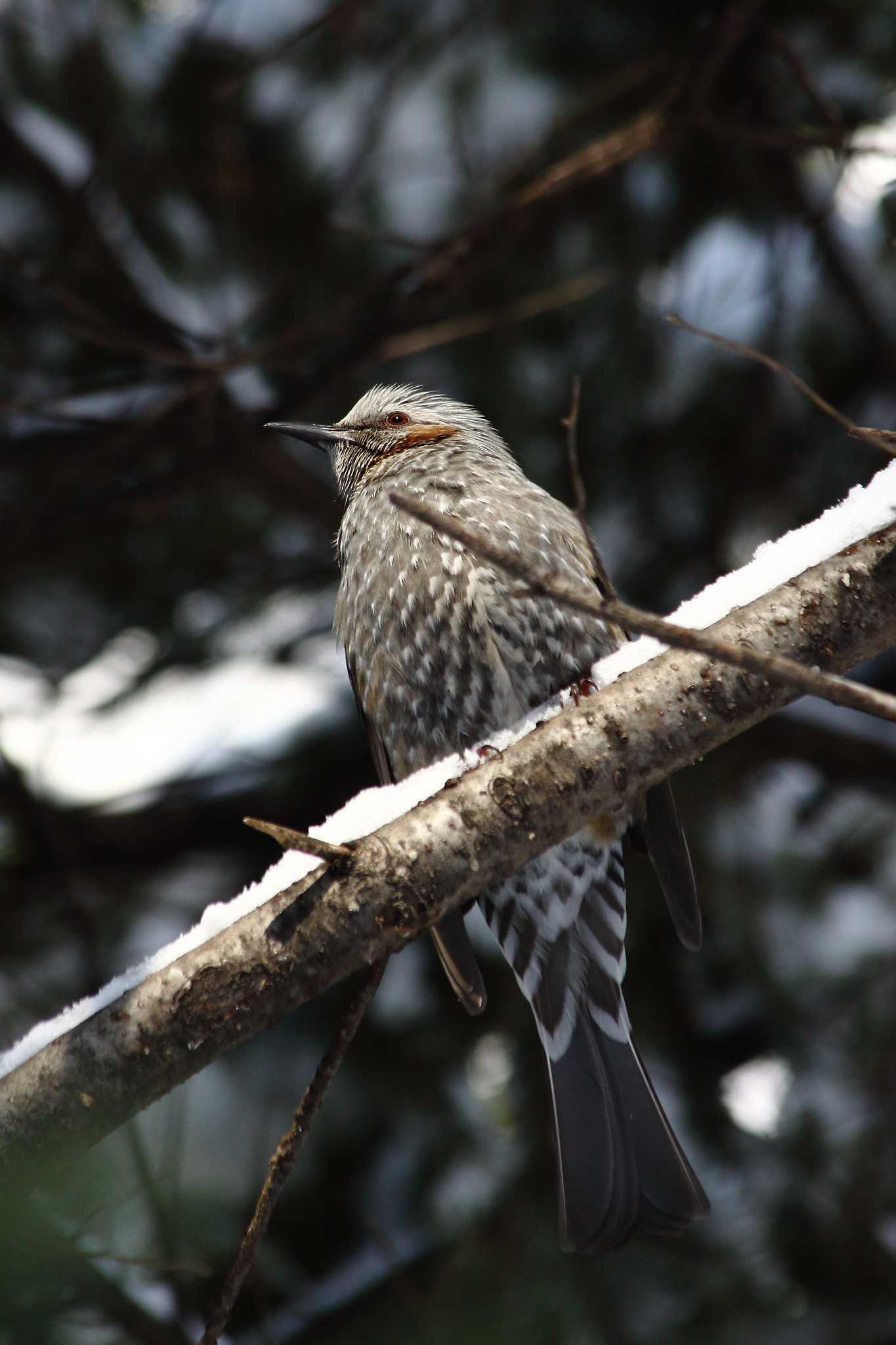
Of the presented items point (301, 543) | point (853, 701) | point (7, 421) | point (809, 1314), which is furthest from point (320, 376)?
point (809, 1314)

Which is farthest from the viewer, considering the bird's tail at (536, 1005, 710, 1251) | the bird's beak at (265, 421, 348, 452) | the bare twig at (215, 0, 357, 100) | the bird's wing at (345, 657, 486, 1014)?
the bird's beak at (265, 421, 348, 452)

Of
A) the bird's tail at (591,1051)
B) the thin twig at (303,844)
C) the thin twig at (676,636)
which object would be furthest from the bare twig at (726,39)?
the thin twig at (303,844)

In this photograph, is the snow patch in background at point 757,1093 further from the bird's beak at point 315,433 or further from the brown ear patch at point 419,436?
the bird's beak at point 315,433

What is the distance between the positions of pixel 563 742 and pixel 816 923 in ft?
6.48

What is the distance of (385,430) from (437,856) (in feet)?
6.14

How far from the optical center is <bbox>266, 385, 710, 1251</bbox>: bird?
97.9 inches

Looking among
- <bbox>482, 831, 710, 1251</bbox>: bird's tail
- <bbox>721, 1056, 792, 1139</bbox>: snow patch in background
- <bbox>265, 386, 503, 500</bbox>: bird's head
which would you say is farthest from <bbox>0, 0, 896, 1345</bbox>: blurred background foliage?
<bbox>482, 831, 710, 1251</bbox>: bird's tail

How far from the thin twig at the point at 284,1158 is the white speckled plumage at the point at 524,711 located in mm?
881

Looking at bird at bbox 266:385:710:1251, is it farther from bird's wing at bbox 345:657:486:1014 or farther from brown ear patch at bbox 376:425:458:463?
brown ear patch at bbox 376:425:458:463

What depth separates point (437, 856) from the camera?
181cm

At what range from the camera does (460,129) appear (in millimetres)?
3611

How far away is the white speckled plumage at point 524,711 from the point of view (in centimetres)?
248

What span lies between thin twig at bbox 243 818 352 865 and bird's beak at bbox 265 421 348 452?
172 centimetres

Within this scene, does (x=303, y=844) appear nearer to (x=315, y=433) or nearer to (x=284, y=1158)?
(x=284, y=1158)
